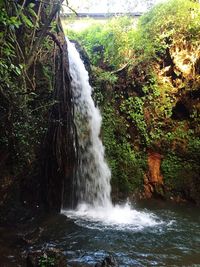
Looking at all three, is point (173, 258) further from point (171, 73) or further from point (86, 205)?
point (171, 73)

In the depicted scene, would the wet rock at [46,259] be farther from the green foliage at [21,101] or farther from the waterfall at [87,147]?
the waterfall at [87,147]

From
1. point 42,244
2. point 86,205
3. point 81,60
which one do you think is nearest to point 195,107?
point 81,60

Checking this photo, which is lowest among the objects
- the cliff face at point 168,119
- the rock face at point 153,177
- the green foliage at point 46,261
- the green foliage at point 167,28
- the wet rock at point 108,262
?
the wet rock at point 108,262

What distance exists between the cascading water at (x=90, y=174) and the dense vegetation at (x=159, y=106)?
0.41 m

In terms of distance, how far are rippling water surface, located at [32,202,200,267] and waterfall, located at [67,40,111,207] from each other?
477 mm

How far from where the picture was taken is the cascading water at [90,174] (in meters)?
6.46

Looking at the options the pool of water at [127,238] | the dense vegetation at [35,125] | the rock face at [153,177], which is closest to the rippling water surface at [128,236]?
the pool of water at [127,238]

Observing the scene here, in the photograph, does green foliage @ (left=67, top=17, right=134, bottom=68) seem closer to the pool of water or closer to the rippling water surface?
the rippling water surface

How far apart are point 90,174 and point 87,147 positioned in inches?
26.4

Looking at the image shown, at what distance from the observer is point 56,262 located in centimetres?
382

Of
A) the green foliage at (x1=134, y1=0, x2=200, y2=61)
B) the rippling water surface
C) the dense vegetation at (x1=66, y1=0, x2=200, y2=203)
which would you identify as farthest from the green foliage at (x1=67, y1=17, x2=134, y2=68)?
the rippling water surface

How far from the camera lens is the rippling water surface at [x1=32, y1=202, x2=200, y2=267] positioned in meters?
4.57

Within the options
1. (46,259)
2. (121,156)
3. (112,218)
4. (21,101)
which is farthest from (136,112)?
(46,259)

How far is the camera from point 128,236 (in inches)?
213
